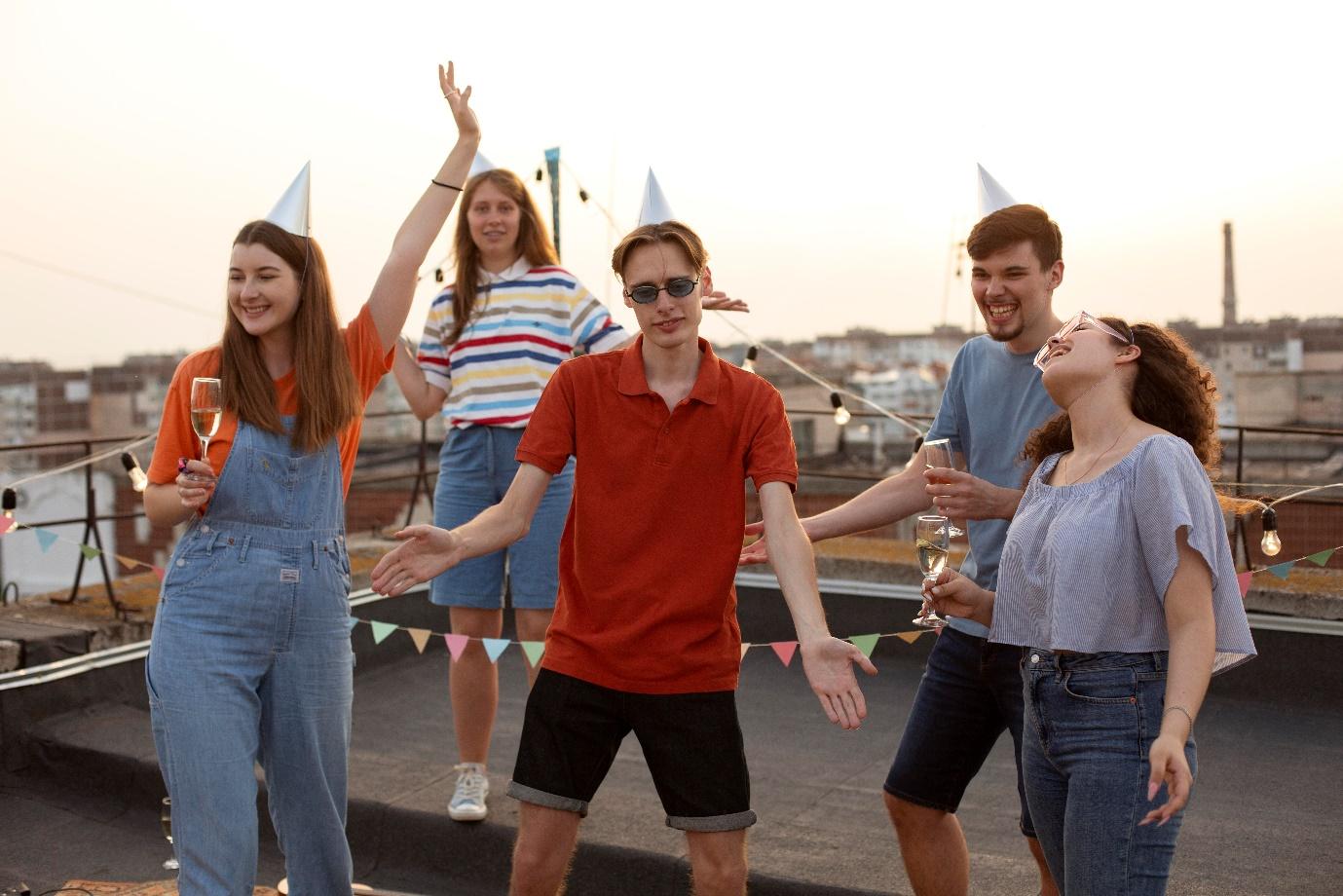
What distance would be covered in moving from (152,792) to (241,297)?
108 inches

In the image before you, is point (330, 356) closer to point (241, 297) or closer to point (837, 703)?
point (241, 297)

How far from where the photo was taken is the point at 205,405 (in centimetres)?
264

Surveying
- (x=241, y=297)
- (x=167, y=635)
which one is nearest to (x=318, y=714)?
(x=167, y=635)

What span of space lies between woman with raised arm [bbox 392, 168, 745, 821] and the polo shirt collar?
1.38 meters

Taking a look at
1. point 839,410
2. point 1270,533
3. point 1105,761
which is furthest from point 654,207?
point 1270,533

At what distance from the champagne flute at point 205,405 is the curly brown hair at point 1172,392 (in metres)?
1.70

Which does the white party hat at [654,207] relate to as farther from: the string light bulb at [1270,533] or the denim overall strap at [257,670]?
the string light bulb at [1270,533]

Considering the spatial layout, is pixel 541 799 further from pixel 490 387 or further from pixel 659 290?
pixel 490 387

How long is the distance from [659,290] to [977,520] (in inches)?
34.6

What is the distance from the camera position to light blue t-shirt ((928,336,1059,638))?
2895mm

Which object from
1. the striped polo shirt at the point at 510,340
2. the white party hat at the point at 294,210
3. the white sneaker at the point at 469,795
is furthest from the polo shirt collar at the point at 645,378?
the white sneaker at the point at 469,795

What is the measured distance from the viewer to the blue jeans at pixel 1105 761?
213 cm

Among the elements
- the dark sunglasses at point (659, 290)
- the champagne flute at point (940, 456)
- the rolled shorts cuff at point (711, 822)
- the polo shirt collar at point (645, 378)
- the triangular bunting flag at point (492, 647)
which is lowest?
the rolled shorts cuff at point (711, 822)

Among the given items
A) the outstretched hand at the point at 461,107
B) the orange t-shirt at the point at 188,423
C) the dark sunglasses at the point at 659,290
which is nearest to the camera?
the dark sunglasses at the point at 659,290
